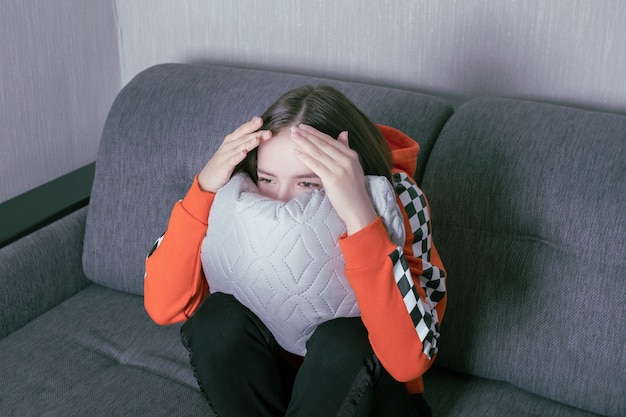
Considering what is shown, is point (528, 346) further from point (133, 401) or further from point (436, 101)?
point (133, 401)

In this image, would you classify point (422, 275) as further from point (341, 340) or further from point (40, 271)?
point (40, 271)

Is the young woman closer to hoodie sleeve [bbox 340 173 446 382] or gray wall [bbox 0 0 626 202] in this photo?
hoodie sleeve [bbox 340 173 446 382]

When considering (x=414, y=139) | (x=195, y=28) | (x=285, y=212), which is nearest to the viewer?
(x=285, y=212)

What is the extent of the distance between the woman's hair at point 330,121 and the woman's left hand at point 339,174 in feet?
0.24

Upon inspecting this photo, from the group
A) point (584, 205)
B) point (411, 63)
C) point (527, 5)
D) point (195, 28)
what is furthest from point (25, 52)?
point (584, 205)

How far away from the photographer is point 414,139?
1594 millimetres

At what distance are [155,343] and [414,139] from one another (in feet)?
2.25

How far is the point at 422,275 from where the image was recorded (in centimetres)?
131

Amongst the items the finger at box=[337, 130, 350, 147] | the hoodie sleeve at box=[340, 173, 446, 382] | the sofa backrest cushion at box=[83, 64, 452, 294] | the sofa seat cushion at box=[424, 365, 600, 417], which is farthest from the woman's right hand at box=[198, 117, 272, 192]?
the sofa seat cushion at box=[424, 365, 600, 417]

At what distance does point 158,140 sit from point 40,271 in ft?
1.29

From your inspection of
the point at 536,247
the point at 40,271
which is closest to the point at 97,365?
the point at 40,271

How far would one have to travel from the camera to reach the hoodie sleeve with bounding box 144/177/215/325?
1.36 metres

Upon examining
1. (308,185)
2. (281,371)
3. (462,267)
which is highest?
(308,185)

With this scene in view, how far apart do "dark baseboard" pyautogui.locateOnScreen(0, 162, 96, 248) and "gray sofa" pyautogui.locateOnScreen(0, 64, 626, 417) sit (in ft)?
0.12
